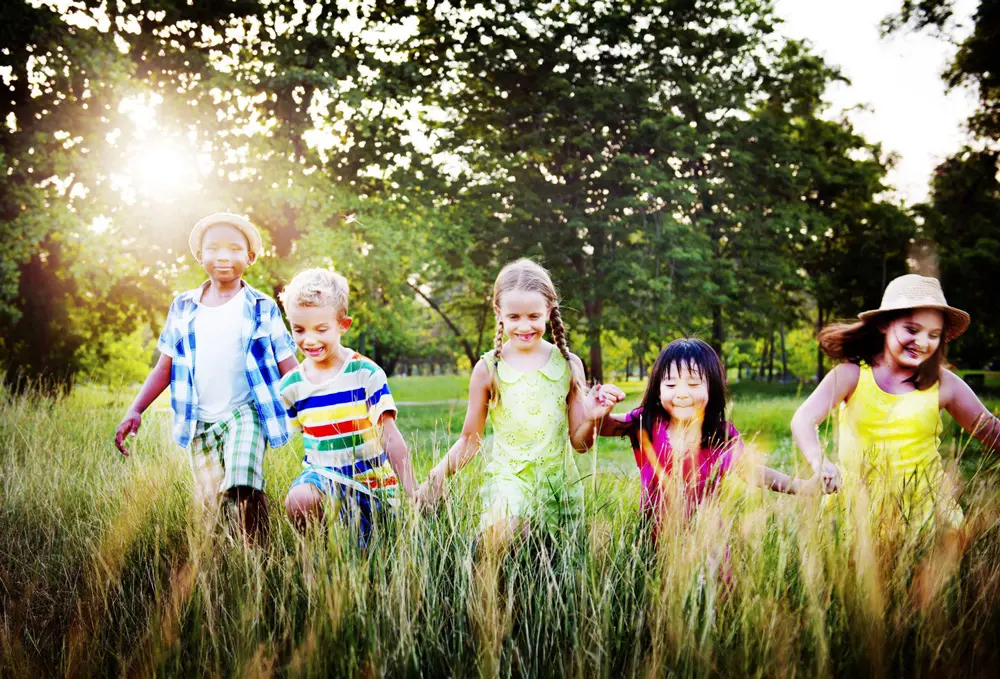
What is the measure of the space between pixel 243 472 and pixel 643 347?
49.7 feet

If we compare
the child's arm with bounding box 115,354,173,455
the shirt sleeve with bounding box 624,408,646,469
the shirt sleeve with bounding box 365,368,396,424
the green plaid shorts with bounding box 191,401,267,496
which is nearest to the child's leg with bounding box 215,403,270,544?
the green plaid shorts with bounding box 191,401,267,496

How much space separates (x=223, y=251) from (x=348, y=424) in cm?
123

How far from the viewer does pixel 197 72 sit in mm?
12250

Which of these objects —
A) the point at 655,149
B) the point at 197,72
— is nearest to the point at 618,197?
the point at 655,149

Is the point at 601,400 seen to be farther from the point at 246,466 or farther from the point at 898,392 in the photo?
the point at 246,466

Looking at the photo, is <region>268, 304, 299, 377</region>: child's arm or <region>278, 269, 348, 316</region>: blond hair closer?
<region>278, 269, 348, 316</region>: blond hair

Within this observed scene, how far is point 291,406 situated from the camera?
3.08m

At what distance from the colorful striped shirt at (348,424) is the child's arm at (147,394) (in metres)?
1.02

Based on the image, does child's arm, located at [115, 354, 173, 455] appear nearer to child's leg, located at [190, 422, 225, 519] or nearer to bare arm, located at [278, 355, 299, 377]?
child's leg, located at [190, 422, 225, 519]

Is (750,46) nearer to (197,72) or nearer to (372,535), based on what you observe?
(197,72)

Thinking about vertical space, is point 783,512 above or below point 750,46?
below

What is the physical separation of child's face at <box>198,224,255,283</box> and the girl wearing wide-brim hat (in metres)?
2.87

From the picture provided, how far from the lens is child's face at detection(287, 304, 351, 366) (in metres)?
2.90

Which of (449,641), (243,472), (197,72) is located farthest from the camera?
(197,72)
